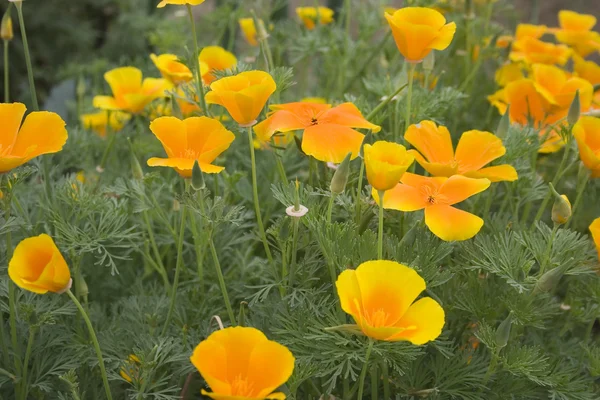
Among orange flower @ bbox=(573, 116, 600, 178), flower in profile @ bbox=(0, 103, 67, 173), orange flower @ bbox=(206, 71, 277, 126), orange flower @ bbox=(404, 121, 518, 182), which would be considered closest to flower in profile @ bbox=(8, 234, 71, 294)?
flower in profile @ bbox=(0, 103, 67, 173)

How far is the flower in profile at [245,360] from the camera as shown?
58 centimetres

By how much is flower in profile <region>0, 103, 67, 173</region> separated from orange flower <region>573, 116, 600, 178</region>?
591mm

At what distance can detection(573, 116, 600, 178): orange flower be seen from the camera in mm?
844

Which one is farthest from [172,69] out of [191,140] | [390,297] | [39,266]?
[390,297]

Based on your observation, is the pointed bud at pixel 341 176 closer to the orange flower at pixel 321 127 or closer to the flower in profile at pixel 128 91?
the orange flower at pixel 321 127

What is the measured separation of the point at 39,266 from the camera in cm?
73

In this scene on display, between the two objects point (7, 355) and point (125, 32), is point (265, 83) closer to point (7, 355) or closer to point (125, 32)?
point (7, 355)

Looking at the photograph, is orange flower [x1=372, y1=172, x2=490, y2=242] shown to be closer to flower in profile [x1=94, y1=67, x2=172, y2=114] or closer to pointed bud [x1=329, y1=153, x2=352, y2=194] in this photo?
pointed bud [x1=329, y1=153, x2=352, y2=194]

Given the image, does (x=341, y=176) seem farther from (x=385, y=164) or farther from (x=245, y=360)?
(x=245, y=360)

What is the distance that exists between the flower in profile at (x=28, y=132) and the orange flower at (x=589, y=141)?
23.3 inches

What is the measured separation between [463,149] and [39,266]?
50 cm

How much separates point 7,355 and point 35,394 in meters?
0.07

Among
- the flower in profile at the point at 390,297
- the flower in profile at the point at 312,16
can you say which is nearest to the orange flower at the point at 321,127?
the flower in profile at the point at 390,297

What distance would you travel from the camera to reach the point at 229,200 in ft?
3.75
